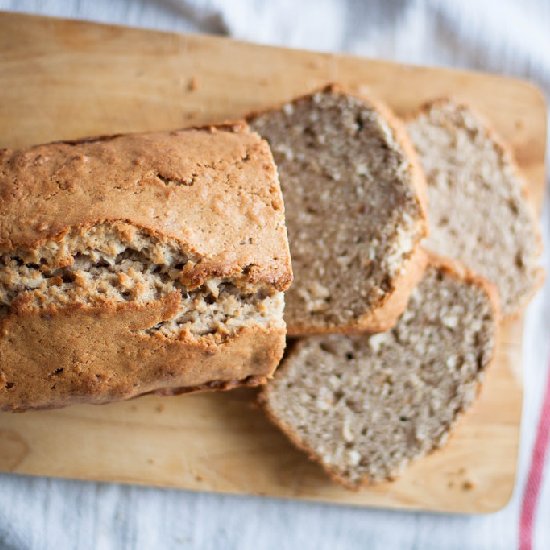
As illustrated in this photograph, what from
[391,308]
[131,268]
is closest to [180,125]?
[131,268]

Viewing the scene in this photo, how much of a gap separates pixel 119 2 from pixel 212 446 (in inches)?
76.3

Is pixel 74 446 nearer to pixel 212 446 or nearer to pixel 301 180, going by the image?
pixel 212 446

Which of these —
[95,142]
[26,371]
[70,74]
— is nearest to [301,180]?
[95,142]

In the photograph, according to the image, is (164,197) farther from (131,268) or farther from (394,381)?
(394,381)

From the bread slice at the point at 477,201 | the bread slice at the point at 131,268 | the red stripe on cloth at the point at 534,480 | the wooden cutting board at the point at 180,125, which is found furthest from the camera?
the red stripe on cloth at the point at 534,480

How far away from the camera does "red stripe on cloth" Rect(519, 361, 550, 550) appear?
11.3 feet

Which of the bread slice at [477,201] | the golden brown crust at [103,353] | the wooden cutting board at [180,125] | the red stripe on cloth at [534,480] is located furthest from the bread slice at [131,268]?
the red stripe on cloth at [534,480]

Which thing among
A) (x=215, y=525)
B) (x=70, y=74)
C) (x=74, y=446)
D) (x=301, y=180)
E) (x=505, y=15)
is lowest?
(x=215, y=525)

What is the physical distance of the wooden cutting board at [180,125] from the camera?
302 centimetres

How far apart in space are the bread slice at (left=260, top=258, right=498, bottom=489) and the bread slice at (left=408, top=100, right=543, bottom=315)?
0.66 ft

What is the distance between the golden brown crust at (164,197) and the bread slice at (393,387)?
0.86 m

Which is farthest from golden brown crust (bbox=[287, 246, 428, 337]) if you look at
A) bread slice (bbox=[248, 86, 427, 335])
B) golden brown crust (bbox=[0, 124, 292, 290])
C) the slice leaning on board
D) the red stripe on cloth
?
the red stripe on cloth

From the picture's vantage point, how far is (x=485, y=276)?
325 centimetres

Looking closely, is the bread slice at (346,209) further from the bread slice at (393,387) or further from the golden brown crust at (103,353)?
the golden brown crust at (103,353)
